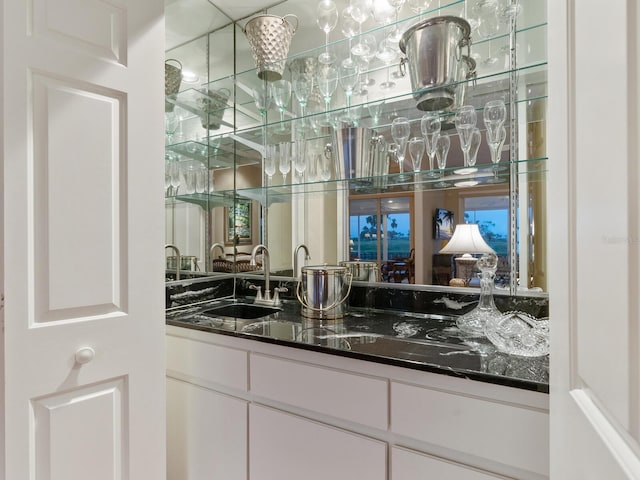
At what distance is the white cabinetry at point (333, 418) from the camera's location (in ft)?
3.01

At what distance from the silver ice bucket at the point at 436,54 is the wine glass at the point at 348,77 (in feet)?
1.11

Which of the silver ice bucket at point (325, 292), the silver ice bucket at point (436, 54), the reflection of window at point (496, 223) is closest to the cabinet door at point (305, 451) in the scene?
the silver ice bucket at point (325, 292)

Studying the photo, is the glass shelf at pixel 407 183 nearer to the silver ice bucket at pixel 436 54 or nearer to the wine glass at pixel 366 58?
the silver ice bucket at pixel 436 54

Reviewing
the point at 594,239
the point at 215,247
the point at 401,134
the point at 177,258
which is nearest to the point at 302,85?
the point at 401,134

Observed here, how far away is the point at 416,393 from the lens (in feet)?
3.34

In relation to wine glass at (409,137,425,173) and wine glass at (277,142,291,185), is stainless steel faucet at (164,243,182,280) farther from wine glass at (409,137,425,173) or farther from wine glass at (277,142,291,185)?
wine glass at (409,137,425,173)

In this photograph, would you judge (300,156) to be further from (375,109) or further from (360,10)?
(360,10)

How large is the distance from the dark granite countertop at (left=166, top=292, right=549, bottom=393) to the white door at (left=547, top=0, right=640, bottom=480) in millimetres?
290

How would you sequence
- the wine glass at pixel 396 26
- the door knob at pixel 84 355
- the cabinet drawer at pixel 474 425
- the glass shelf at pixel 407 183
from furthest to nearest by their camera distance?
the wine glass at pixel 396 26
the glass shelf at pixel 407 183
the door knob at pixel 84 355
the cabinet drawer at pixel 474 425

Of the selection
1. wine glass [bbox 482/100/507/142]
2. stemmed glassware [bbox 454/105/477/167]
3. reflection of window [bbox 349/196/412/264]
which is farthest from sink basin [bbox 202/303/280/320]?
wine glass [bbox 482/100/507/142]

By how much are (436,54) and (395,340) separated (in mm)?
1193

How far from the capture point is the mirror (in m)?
1.45

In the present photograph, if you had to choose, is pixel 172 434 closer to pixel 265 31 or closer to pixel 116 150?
pixel 116 150

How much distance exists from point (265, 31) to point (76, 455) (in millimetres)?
2064
